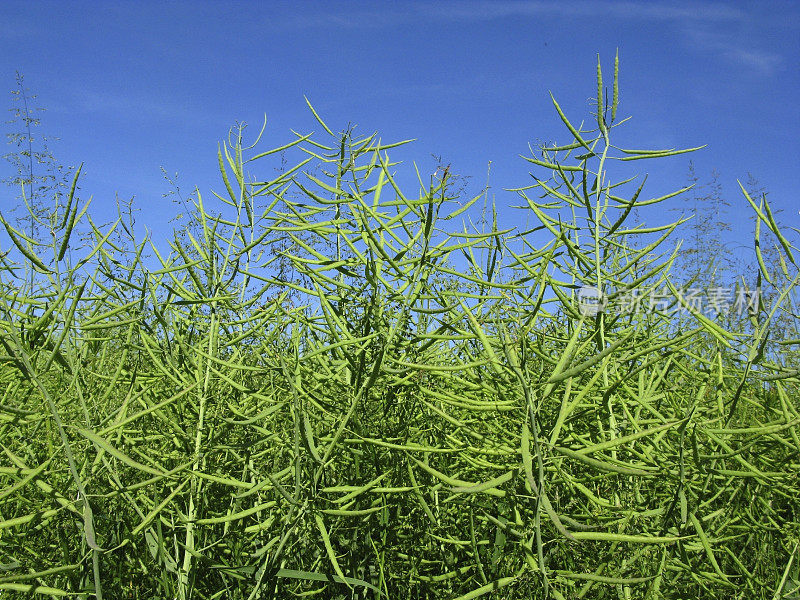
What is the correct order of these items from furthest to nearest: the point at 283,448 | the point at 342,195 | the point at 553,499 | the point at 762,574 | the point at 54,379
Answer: the point at 54,379 → the point at 762,574 → the point at 342,195 → the point at 283,448 → the point at 553,499

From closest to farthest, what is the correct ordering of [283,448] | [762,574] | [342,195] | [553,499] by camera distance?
[553,499] < [283,448] < [342,195] < [762,574]

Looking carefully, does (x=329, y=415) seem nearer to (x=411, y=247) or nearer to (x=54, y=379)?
(x=411, y=247)

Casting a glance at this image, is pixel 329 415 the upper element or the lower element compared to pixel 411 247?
lower

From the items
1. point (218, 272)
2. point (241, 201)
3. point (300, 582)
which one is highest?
point (241, 201)

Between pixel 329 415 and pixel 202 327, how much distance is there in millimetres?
341

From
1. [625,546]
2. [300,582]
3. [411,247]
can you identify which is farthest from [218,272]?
[625,546]

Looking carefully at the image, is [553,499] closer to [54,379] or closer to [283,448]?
[283,448]

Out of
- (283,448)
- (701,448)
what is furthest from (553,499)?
(283,448)

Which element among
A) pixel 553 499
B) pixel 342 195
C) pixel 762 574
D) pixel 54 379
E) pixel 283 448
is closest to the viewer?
pixel 553 499

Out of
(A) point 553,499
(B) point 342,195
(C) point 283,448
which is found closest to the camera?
(A) point 553,499

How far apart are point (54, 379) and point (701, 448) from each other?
1.26 m

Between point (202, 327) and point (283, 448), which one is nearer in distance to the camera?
point (283, 448)

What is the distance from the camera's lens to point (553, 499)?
2.96 feet

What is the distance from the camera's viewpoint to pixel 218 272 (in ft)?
3.71
